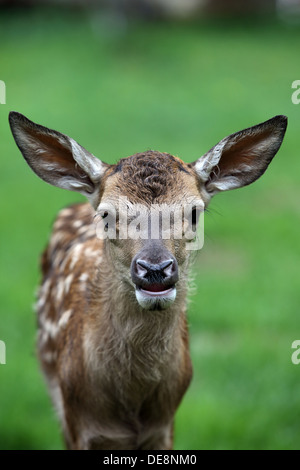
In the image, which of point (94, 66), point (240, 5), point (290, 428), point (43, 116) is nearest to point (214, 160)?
point (290, 428)

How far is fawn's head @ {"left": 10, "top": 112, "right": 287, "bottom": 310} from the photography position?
145 inches

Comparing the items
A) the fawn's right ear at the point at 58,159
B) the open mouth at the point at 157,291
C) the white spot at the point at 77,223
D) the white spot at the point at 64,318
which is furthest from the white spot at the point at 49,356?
the open mouth at the point at 157,291

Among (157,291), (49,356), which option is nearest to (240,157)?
(157,291)

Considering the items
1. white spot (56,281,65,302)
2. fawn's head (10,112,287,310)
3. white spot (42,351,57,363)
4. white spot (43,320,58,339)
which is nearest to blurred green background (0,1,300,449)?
white spot (42,351,57,363)

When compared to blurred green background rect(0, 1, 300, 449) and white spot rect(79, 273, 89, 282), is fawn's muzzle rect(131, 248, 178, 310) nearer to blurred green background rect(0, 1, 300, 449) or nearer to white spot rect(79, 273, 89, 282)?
blurred green background rect(0, 1, 300, 449)

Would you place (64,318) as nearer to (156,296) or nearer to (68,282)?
(68,282)

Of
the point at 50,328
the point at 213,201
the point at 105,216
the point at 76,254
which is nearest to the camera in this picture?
the point at 105,216

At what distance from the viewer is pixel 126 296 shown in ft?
13.8

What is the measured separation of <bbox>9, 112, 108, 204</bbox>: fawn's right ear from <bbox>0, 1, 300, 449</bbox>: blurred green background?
948 mm

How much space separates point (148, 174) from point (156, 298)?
0.74m

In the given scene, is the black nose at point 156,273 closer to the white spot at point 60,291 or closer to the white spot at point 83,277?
the white spot at point 83,277

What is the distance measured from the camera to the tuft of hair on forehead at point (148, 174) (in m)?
3.98

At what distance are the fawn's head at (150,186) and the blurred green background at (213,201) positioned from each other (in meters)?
0.75

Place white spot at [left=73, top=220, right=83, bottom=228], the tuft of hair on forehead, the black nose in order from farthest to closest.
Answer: white spot at [left=73, top=220, right=83, bottom=228], the tuft of hair on forehead, the black nose
